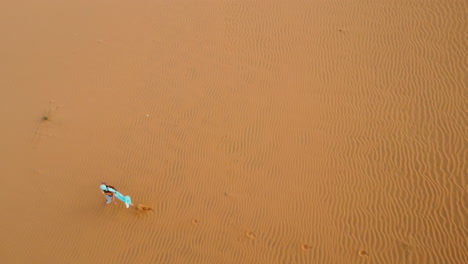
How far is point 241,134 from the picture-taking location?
27.7ft

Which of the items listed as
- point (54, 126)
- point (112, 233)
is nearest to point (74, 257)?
point (112, 233)

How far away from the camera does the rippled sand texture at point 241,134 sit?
6.93 metres

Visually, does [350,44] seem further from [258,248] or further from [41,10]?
[41,10]

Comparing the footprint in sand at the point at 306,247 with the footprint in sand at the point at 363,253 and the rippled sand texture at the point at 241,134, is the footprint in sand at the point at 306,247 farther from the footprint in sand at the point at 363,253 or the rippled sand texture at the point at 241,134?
the footprint in sand at the point at 363,253

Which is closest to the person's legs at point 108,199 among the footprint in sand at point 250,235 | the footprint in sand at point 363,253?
the footprint in sand at point 250,235

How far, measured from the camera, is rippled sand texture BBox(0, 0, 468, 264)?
6.93 meters

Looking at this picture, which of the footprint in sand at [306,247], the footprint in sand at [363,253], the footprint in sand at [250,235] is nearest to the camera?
the footprint in sand at [363,253]

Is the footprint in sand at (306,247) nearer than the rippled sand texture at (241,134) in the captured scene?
Yes

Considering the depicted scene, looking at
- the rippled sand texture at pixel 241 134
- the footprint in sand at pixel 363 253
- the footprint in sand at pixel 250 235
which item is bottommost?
the footprint in sand at pixel 250 235

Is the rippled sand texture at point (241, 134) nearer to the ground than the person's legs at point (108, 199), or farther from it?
farther from it

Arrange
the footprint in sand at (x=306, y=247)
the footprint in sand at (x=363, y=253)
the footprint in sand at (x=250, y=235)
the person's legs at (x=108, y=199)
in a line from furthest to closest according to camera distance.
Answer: the person's legs at (x=108, y=199), the footprint in sand at (x=250, y=235), the footprint in sand at (x=306, y=247), the footprint in sand at (x=363, y=253)

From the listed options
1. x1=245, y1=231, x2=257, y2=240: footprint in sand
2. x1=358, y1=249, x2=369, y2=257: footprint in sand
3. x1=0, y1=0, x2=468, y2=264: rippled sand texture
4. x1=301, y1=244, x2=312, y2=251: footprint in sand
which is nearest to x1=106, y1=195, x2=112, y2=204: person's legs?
x1=0, y1=0, x2=468, y2=264: rippled sand texture

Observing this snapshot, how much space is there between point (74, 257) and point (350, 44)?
9036 millimetres

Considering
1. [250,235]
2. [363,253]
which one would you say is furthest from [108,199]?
[363,253]
